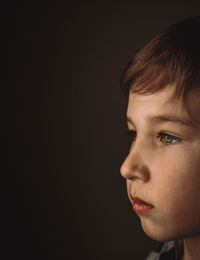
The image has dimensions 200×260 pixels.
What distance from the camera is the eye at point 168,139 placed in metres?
0.47

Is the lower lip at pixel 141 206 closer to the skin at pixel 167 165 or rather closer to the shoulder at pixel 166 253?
the skin at pixel 167 165

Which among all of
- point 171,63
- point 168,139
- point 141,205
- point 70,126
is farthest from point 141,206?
point 70,126

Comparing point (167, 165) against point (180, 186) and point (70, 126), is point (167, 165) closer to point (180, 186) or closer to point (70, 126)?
point (180, 186)

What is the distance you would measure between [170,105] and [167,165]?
105 millimetres

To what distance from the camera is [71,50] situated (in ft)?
2.60

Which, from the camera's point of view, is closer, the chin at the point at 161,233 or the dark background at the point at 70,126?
the chin at the point at 161,233

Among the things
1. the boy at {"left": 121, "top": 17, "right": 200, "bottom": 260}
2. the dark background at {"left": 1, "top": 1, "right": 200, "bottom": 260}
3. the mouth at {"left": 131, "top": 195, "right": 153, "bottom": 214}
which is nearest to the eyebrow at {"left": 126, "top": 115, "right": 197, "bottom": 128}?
the boy at {"left": 121, "top": 17, "right": 200, "bottom": 260}

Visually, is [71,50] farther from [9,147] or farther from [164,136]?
[164,136]

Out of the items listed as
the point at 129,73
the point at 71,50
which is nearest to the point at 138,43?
the point at 71,50

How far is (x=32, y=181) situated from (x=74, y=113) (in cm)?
25

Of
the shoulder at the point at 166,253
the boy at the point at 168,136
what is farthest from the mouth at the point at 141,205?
the shoulder at the point at 166,253

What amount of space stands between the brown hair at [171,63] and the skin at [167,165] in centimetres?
2

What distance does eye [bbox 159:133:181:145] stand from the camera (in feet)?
1.54

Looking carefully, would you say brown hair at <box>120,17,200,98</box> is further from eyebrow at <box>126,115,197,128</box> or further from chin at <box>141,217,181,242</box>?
chin at <box>141,217,181,242</box>
